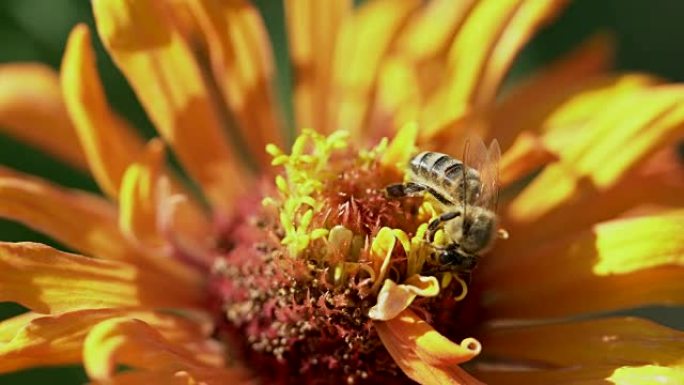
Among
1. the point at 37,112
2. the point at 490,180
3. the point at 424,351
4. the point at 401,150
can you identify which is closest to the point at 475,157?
the point at 490,180

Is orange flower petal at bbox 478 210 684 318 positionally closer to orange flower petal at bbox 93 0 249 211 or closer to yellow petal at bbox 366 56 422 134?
→ yellow petal at bbox 366 56 422 134

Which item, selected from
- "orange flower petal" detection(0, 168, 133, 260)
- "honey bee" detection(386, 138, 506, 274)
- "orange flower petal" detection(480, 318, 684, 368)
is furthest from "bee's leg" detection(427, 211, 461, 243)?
"orange flower petal" detection(0, 168, 133, 260)

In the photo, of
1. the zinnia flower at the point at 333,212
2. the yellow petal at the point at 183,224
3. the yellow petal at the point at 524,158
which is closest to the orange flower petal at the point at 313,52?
the zinnia flower at the point at 333,212

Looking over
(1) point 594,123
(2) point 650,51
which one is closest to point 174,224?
(1) point 594,123

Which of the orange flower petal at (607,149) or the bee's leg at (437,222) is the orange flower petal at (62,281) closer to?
the bee's leg at (437,222)

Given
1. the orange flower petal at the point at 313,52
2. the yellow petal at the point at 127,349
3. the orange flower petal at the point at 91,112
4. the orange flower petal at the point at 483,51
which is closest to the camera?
the yellow petal at the point at 127,349

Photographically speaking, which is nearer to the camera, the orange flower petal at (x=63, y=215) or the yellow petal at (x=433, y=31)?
the orange flower petal at (x=63, y=215)
